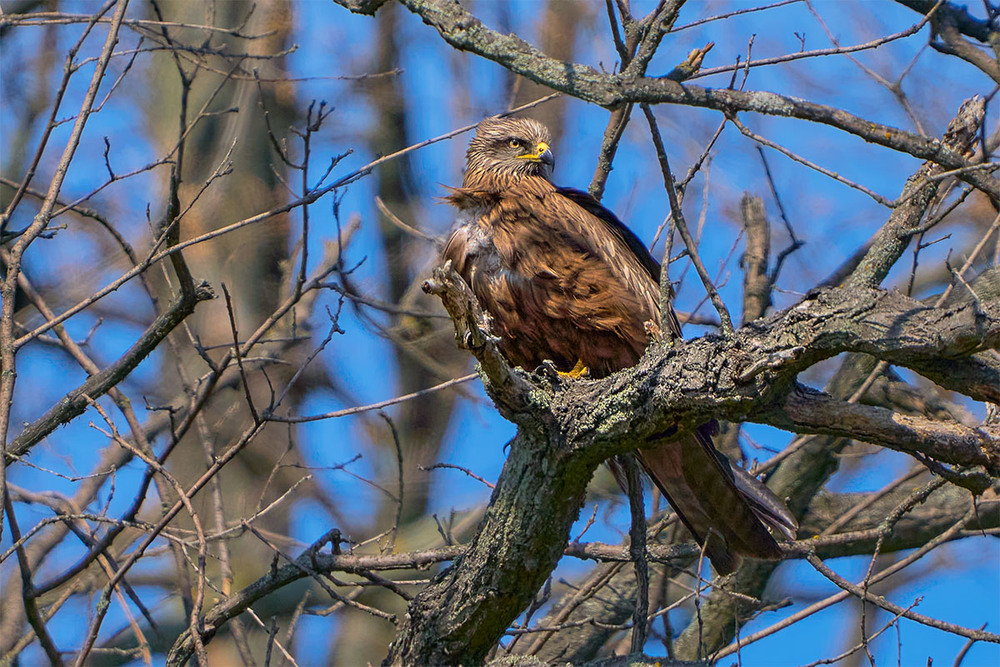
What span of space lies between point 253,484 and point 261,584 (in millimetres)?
4266

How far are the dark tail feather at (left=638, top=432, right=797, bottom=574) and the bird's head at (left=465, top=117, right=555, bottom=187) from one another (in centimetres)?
139

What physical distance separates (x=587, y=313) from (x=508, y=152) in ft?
4.15

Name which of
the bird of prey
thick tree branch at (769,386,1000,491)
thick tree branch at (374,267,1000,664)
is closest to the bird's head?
the bird of prey

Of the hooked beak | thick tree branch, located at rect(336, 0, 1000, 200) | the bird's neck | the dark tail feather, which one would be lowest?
the dark tail feather

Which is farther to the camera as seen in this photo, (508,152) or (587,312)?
(508,152)

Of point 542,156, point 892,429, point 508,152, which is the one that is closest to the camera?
point 892,429

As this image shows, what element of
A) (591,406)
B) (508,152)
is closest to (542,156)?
(508,152)

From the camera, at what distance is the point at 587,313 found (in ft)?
10.5

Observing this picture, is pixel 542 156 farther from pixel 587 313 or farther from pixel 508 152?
pixel 587 313

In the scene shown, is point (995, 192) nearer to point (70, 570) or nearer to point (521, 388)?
point (521, 388)

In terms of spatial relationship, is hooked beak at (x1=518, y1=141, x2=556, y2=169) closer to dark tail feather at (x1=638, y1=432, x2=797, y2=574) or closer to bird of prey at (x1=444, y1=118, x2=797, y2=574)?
bird of prey at (x1=444, y1=118, x2=797, y2=574)

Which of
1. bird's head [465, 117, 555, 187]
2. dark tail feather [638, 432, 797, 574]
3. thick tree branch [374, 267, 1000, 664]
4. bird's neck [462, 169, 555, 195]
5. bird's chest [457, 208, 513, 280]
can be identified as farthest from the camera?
bird's head [465, 117, 555, 187]

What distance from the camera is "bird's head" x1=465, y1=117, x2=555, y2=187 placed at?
159 inches

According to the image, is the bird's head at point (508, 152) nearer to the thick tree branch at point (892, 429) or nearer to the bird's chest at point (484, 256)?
the bird's chest at point (484, 256)
